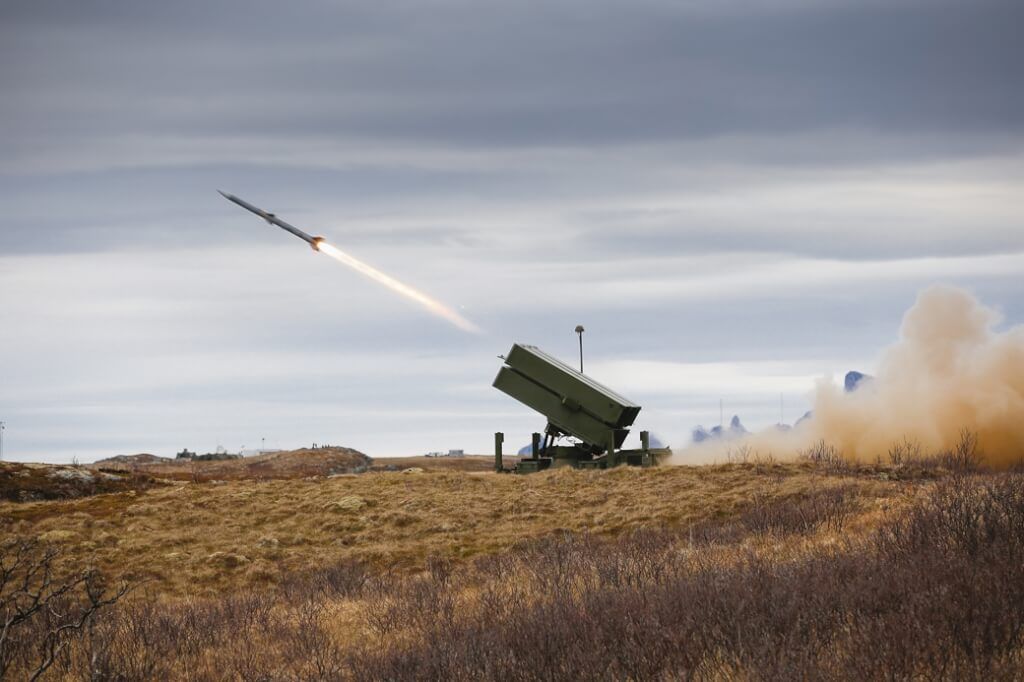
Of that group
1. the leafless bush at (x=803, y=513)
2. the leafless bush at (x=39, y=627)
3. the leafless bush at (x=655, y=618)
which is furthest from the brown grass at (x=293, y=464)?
the leafless bush at (x=39, y=627)

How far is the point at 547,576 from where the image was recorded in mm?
15117

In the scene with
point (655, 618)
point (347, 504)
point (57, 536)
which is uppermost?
point (347, 504)

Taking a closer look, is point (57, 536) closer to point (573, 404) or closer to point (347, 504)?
point (347, 504)

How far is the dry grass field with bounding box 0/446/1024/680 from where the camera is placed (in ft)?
31.3

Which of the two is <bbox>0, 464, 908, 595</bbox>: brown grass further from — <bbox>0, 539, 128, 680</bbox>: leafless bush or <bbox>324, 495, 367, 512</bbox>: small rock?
<bbox>0, 539, 128, 680</bbox>: leafless bush

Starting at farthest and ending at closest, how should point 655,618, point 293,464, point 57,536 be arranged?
point 293,464
point 57,536
point 655,618

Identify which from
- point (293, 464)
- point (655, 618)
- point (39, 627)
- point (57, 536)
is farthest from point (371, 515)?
point (293, 464)

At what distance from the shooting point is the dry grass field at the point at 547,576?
955 centimetres

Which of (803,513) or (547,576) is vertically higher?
(803,513)

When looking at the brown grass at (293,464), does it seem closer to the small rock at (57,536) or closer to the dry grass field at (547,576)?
the dry grass field at (547,576)

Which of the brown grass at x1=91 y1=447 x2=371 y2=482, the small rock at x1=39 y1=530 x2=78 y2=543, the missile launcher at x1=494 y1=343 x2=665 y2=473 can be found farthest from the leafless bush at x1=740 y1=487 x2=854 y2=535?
the brown grass at x1=91 y1=447 x2=371 y2=482

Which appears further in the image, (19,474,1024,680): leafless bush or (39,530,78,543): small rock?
(39,530,78,543): small rock

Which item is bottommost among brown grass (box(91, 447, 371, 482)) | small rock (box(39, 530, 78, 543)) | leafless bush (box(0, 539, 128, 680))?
leafless bush (box(0, 539, 128, 680))

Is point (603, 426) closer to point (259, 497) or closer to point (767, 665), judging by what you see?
point (259, 497)
